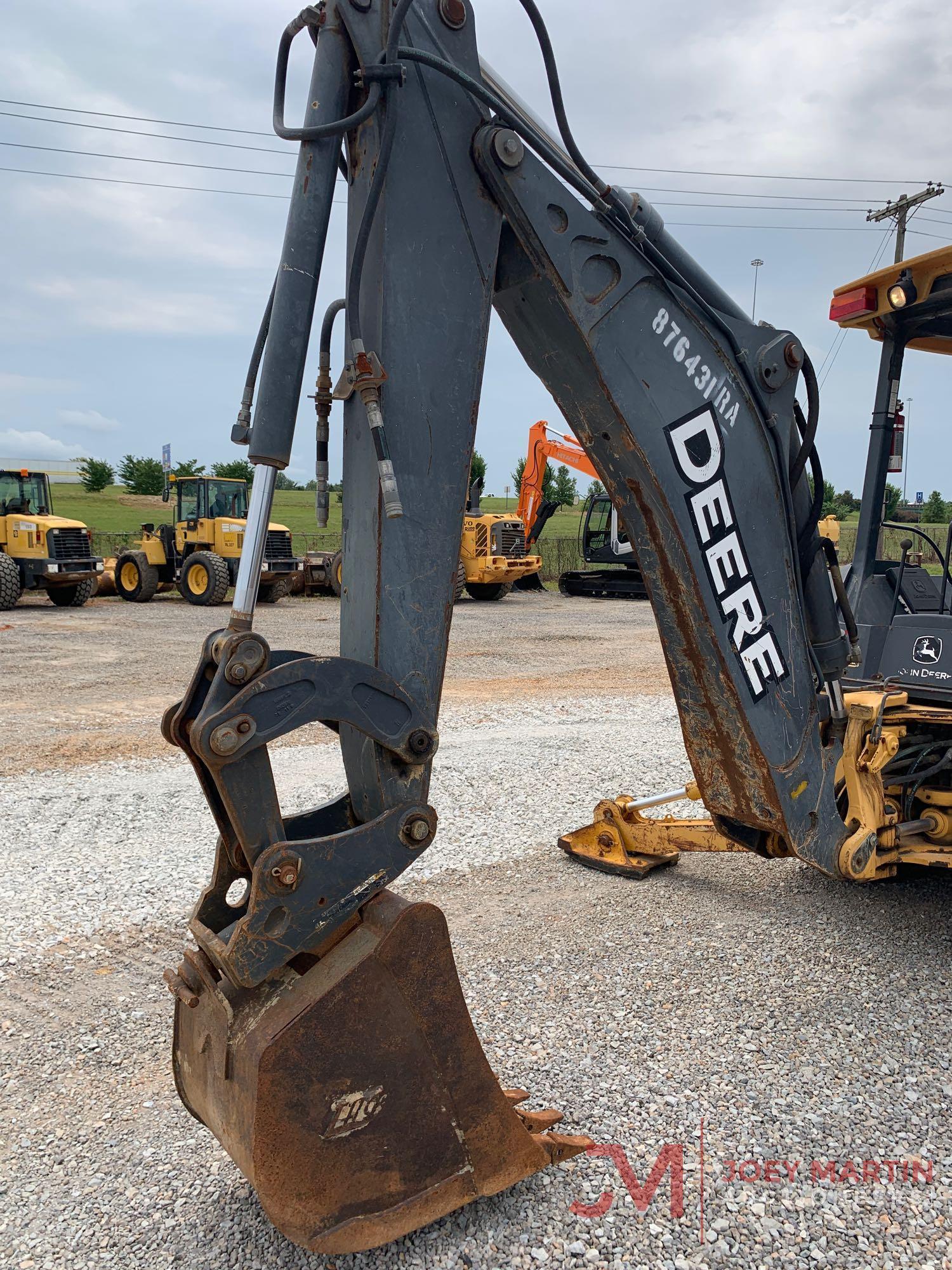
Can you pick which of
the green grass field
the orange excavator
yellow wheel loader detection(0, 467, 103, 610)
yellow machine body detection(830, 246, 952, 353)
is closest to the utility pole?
yellow machine body detection(830, 246, 952, 353)

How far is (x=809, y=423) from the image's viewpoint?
323 cm

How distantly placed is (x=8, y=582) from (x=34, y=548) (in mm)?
796

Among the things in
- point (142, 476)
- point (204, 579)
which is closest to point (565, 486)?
point (142, 476)

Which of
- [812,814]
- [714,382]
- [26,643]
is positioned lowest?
[26,643]

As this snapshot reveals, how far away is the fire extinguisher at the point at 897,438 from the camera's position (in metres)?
4.37

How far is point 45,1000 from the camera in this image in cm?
364

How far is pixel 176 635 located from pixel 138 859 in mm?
10487

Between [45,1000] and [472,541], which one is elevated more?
[472,541]

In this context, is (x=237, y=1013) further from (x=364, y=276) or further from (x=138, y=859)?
(x=138, y=859)

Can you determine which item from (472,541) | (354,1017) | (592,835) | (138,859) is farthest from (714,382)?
(472,541)

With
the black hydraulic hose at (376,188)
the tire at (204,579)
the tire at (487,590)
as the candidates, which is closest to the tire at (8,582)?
the tire at (204,579)

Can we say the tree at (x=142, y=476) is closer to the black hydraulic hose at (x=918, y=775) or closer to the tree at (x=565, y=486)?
the tree at (x=565, y=486)

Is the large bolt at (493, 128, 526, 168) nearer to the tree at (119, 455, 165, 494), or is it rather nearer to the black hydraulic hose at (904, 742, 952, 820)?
the black hydraulic hose at (904, 742, 952, 820)

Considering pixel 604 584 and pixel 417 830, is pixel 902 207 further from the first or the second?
pixel 604 584
